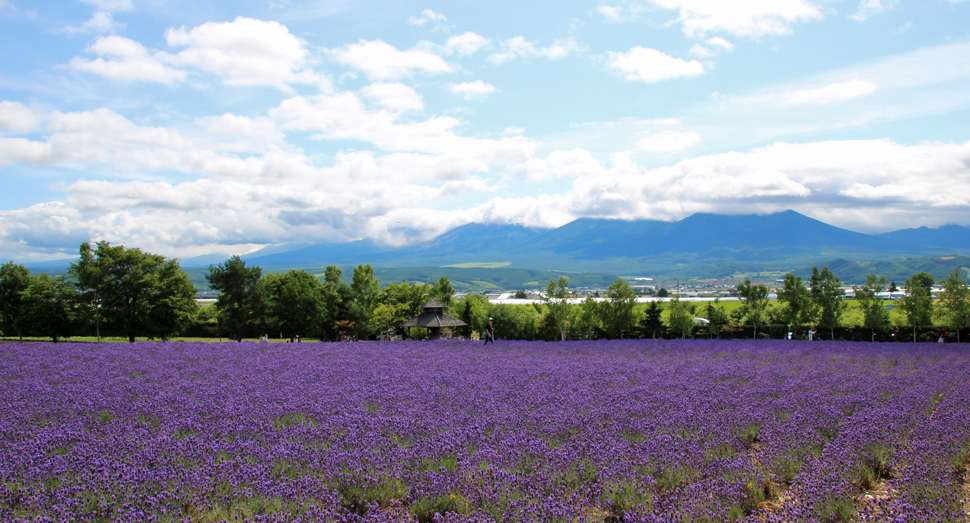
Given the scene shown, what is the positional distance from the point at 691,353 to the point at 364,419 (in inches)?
628

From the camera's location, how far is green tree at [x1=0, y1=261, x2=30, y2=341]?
117ft

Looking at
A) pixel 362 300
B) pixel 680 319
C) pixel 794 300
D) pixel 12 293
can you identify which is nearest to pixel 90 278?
pixel 12 293

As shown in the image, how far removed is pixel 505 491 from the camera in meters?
5.23

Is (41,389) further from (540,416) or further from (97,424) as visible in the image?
(540,416)

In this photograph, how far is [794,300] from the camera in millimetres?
36312

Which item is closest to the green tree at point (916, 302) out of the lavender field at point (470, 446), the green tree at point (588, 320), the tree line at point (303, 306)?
the tree line at point (303, 306)

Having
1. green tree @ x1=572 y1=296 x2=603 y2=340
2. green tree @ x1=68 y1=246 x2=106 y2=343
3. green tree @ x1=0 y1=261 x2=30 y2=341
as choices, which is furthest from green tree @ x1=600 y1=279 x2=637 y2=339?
green tree @ x1=0 y1=261 x2=30 y2=341

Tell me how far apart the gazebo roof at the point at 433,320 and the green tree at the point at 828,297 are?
2625 centimetres

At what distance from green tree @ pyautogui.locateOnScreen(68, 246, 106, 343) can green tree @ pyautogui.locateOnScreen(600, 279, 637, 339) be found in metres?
37.4

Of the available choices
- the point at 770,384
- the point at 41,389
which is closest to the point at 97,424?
the point at 41,389

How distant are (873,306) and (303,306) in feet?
146

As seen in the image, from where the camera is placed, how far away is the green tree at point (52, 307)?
33.5 meters

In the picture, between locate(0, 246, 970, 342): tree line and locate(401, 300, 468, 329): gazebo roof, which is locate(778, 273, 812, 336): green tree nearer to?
locate(0, 246, 970, 342): tree line

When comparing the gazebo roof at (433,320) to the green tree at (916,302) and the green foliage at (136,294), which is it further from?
the green tree at (916,302)
